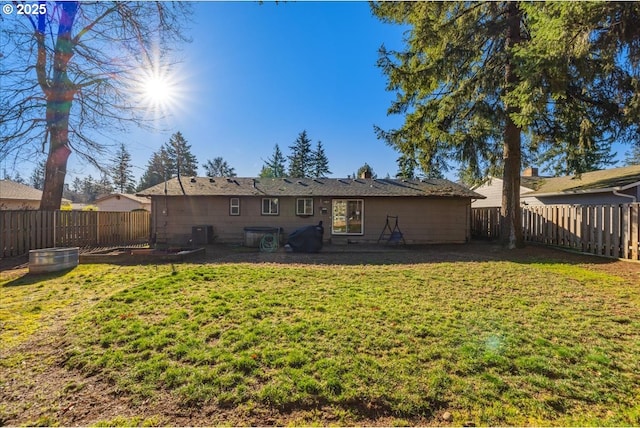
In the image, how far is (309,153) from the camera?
48719 mm

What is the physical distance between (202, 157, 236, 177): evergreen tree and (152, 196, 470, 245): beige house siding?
1886 inches

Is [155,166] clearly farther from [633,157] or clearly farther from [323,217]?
[633,157]

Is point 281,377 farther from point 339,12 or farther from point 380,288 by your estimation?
point 339,12

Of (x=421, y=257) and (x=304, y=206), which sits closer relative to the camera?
(x=421, y=257)

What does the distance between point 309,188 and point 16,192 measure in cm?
2508

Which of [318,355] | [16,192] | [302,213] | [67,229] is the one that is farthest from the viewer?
[16,192]

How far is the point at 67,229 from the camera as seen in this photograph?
10211 mm

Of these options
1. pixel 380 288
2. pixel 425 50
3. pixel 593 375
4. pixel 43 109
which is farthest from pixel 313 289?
pixel 43 109

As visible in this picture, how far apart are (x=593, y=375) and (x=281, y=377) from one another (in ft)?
9.73

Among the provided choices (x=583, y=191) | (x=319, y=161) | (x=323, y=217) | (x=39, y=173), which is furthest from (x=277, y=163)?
(x=583, y=191)

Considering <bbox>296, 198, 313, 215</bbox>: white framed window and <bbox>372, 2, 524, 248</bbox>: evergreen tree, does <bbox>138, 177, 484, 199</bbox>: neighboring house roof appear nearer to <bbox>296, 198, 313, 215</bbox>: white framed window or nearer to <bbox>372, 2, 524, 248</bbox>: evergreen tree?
<bbox>296, 198, 313, 215</bbox>: white framed window

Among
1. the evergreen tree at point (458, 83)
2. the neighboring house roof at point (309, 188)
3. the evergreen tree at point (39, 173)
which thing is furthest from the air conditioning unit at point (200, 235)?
the evergreen tree at point (458, 83)

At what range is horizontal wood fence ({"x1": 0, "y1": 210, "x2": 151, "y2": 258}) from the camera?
8.52m

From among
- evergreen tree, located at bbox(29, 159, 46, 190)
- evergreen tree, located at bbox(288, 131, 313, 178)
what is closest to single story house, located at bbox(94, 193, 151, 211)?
evergreen tree, located at bbox(29, 159, 46, 190)
